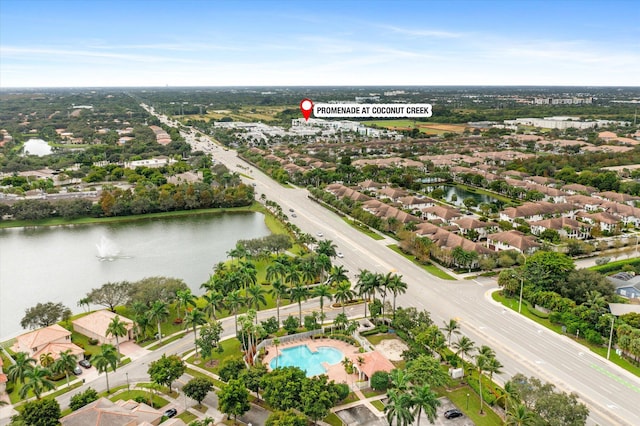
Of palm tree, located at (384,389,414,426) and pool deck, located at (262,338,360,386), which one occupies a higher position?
palm tree, located at (384,389,414,426)

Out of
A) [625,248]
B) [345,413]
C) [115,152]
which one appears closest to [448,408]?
[345,413]

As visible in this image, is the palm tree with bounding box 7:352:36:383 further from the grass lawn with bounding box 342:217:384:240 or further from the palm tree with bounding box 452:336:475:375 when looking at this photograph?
the grass lawn with bounding box 342:217:384:240

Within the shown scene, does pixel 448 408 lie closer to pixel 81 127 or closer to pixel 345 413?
pixel 345 413

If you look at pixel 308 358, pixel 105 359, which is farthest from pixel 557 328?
pixel 105 359

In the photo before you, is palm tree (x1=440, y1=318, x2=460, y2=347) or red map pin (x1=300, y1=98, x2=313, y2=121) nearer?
palm tree (x1=440, y1=318, x2=460, y2=347)

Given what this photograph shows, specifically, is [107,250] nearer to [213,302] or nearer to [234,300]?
[213,302]

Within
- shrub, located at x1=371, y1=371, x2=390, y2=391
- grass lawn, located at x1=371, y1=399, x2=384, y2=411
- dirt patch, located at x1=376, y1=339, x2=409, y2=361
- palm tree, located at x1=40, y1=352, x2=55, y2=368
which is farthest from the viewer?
dirt patch, located at x1=376, y1=339, x2=409, y2=361

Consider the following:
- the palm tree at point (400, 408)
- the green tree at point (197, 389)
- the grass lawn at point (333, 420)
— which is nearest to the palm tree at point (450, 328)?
the palm tree at point (400, 408)

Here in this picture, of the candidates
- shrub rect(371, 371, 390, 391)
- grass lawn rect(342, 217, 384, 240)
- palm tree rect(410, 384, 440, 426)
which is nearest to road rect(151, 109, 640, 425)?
grass lawn rect(342, 217, 384, 240)
